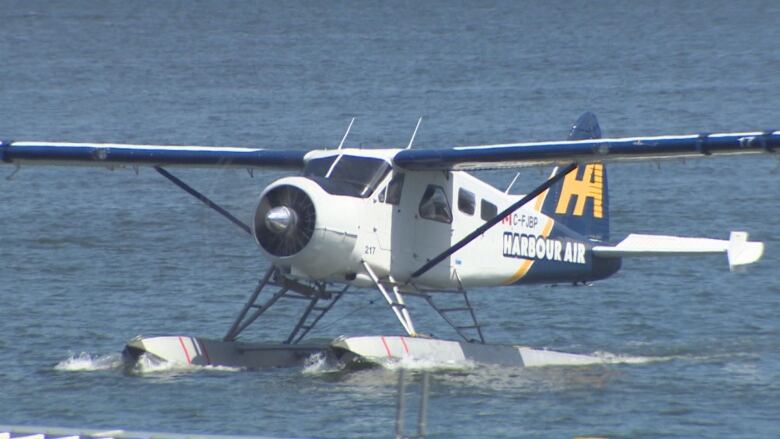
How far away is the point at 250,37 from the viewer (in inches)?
3762

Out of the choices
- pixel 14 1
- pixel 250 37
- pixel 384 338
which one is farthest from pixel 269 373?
pixel 14 1

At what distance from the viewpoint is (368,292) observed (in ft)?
85.4

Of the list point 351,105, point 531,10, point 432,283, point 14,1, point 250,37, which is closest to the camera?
point 432,283

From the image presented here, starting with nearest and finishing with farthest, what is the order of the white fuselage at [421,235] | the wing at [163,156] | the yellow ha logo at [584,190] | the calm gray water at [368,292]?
the calm gray water at [368,292] → the white fuselage at [421,235] → the wing at [163,156] → the yellow ha logo at [584,190]

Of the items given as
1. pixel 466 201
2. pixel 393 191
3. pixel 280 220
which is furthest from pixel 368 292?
pixel 280 220

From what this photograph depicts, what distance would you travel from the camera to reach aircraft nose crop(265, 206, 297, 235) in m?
17.1

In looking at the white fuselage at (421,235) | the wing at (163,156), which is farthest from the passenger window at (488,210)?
the wing at (163,156)

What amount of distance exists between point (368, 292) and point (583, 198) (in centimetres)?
530

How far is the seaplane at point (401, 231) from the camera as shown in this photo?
57.1 feet

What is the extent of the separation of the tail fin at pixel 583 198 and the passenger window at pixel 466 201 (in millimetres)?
1758

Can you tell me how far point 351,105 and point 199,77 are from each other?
14.6 meters

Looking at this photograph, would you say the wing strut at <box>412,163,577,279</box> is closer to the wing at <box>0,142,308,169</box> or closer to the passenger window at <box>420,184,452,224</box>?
the passenger window at <box>420,184,452,224</box>

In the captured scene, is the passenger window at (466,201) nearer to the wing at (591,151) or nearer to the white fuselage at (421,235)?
the white fuselage at (421,235)

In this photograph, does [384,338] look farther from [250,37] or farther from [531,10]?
[531,10]
